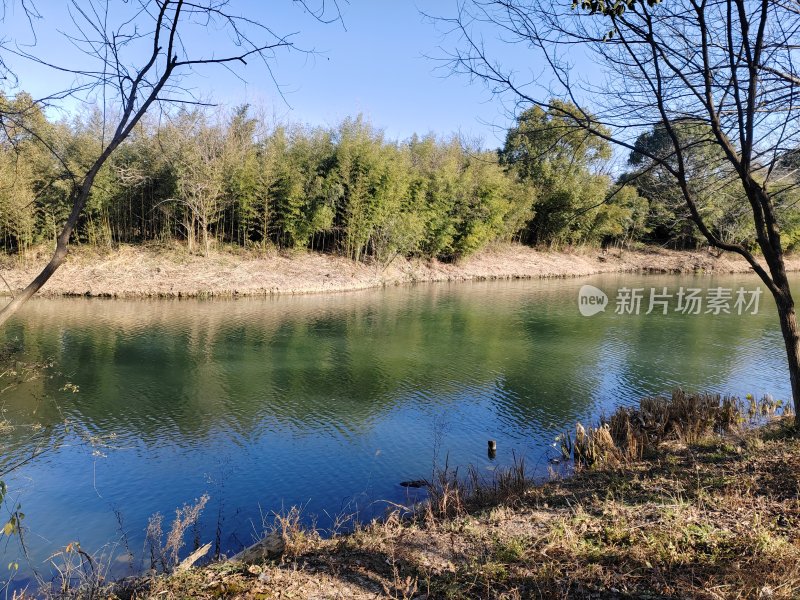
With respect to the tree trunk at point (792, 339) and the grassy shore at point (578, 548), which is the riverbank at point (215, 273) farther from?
the tree trunk at point (792, 339)

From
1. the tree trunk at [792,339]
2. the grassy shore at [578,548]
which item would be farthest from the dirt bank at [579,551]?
the tree trunk at [792,339]

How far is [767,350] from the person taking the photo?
12.3 meters

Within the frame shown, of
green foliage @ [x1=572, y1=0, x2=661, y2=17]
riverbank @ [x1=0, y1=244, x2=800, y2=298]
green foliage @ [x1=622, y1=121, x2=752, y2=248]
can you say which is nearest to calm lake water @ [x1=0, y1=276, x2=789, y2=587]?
riverbank @ [x1=0, y1=244, x2=800, y2=298]

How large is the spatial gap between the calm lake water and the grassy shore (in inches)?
62.5

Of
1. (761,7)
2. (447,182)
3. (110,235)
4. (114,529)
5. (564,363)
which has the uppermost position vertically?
(447,182)

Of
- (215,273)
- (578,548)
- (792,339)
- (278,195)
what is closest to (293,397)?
(578,548)

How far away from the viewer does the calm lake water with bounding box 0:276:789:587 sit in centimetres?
562

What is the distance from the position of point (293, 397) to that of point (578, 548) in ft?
20.9

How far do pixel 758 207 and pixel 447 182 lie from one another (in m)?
23.9

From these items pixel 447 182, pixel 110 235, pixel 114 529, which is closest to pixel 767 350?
pixel 114 529

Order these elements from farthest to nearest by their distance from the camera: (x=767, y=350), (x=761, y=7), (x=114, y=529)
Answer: (x=767, y=350) → (x=114, y=529) → (x=761, y=7)

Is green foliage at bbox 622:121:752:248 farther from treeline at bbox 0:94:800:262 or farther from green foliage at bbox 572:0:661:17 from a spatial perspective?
treeline at bbox 0:94:800:262

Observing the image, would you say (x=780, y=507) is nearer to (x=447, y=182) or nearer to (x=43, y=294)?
(x=43, y=294)

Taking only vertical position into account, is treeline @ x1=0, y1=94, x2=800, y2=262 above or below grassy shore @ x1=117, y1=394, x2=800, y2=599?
above
